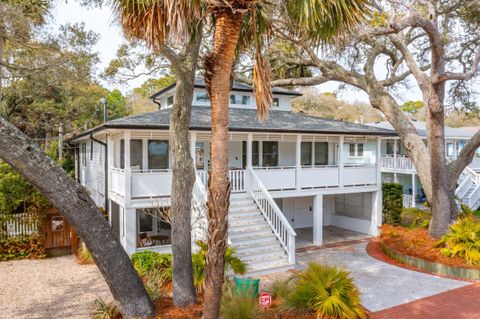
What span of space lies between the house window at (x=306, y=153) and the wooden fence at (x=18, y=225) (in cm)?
1189

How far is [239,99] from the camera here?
17.6 m

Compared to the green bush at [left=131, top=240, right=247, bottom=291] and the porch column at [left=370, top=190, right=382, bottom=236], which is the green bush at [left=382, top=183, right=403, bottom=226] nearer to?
the porch column at [left=370, top=190, right=382, bottom=236]

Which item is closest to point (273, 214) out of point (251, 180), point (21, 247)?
point (251, 180)

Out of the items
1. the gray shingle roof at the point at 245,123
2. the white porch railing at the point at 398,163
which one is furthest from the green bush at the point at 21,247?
the white porch railing at the point at 398,163

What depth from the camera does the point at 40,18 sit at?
482 inches

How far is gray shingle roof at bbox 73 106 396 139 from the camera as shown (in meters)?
11.4

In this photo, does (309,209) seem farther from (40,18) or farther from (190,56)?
(40,18)

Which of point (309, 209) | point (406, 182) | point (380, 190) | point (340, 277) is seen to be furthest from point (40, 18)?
point (406, 182)

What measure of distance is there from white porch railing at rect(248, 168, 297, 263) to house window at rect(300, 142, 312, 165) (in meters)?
4.75

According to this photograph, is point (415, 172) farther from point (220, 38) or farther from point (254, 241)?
point (220, 38)

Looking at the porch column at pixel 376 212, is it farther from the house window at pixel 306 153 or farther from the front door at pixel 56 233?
the front door at pixel 56 233

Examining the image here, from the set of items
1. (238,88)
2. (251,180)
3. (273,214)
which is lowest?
(273,214)

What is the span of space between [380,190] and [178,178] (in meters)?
12.1

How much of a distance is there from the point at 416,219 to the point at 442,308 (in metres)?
8.14
